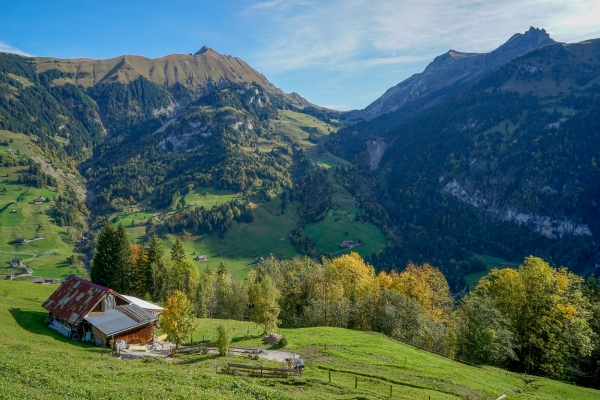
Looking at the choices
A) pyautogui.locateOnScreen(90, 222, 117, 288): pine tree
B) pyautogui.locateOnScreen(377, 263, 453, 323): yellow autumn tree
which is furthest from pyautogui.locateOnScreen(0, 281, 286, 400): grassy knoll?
pyautogui.locateOnScreen(377, 263, 453, 323): yellow autumn tree

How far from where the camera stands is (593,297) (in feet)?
223

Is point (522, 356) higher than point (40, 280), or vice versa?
point (522, 356)

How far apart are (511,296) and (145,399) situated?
6236 cm

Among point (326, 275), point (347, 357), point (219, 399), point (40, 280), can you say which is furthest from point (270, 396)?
point (40, 280)

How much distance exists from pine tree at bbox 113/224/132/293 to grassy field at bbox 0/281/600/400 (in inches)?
591

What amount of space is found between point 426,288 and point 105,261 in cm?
7233

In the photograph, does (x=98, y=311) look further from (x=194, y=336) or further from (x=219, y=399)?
(x=219, y=399)

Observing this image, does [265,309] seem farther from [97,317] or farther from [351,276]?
[351,276]

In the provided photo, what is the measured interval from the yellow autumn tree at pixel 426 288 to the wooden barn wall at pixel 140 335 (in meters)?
50.1

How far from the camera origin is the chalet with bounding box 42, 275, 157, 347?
172ft

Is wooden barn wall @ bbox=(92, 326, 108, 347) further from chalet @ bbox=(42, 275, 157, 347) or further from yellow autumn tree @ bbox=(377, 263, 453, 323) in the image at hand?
yellow autumn tree @ bbox=(377, 263, 453, 323)

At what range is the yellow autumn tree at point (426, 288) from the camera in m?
77.4

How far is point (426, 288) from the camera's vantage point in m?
79.0

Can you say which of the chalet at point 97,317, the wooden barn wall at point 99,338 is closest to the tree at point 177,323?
the chalet at point 97,317
